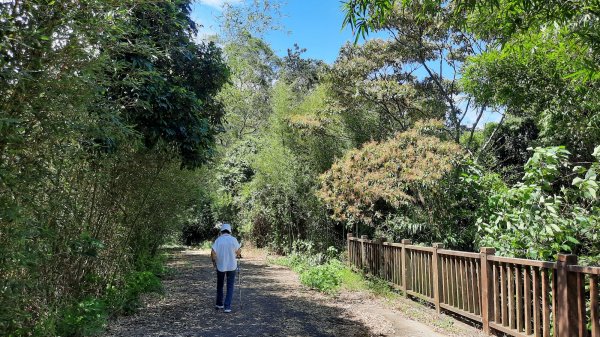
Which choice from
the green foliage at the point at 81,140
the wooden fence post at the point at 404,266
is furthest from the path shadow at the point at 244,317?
the wooden fence post at the point at 404,266

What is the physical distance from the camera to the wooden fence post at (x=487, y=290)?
568cm

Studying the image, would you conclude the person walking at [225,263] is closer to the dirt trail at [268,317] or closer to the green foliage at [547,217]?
the dirt trail at [268,317]

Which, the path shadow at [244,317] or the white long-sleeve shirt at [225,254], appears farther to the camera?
the white long-sleeve shirt at [225,254]

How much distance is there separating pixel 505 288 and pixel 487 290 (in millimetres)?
352

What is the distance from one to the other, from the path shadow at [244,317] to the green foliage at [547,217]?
2.31 metres

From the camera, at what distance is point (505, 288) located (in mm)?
5391

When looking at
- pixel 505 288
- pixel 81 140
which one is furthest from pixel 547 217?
pixel 81 140

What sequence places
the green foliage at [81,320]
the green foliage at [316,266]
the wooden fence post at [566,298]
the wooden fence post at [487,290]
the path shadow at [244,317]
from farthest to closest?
the green foliage at [316,266], the path shadow at [244,317], the wooden fence post at [487,290], the green foliage at [81,320], the wooden fence post at [566,298]

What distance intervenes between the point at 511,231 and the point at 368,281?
13.9 ft

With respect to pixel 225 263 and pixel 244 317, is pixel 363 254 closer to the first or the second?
pixel 225 263

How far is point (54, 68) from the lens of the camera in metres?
3.07

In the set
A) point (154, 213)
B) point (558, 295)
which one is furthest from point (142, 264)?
point (558, 295)

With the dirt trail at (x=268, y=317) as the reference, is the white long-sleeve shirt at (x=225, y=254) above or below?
above

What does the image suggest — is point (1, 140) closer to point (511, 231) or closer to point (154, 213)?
point (511, 231)
